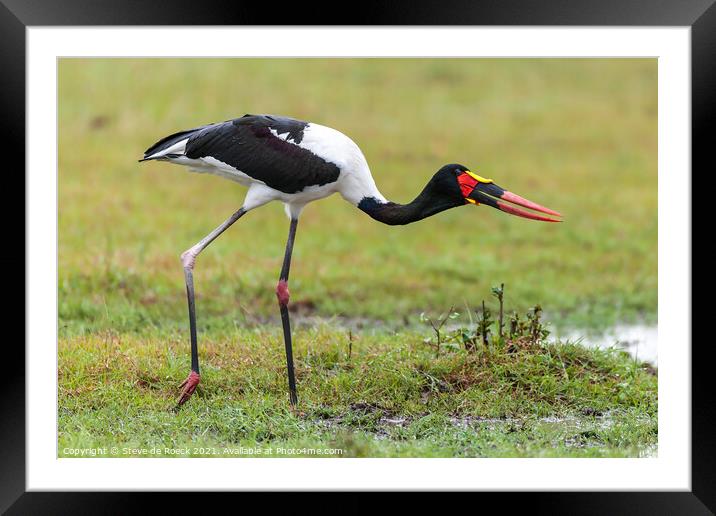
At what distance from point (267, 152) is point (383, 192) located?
5534 mm

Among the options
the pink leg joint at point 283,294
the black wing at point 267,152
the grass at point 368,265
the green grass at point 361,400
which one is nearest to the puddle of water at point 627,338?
the grass at point 368,265

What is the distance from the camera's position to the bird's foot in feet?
21.3

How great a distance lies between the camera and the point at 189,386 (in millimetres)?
6523

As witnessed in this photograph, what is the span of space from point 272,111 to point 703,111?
868 centimetres

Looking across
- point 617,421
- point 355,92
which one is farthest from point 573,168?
point 617,421

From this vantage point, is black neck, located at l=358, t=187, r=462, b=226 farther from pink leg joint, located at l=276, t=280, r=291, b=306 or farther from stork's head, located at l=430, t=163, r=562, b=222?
pink leg joint, located at l=276, t=280, r=291, b=306

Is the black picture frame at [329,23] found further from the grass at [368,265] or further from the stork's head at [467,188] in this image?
the stork's head at [467,188]

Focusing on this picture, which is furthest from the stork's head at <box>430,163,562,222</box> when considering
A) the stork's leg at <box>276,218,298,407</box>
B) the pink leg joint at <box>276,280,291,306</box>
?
the pink leg joint at <box>276,280,291,306</box>

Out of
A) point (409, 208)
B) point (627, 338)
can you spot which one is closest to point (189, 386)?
point (409, 208)

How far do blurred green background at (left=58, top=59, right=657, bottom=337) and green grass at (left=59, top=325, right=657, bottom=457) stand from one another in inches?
40.2

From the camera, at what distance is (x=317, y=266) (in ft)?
32.9

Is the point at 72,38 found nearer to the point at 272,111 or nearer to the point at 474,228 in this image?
the point at 474,228

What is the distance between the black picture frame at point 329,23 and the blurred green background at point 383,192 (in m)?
2.17

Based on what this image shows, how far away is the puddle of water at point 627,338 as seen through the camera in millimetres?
8234
